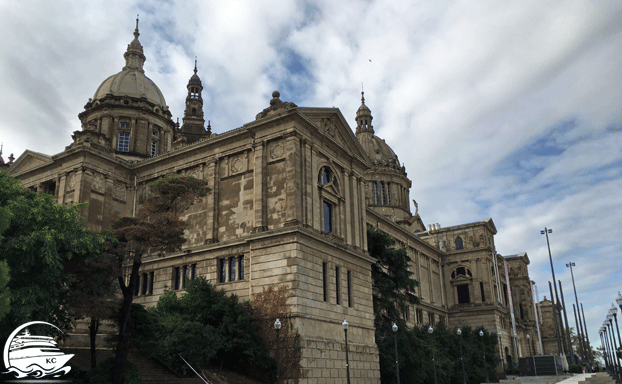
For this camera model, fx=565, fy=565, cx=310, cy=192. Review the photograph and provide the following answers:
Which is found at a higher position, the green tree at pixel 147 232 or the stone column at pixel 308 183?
the stone column at pixel 308 183

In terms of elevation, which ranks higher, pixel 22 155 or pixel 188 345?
pixel 22 155

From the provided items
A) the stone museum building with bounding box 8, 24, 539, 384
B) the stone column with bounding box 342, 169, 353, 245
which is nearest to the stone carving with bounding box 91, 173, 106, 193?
the stone museum building with bounding box 8, 24, 539, 384

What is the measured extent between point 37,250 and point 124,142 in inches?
1395

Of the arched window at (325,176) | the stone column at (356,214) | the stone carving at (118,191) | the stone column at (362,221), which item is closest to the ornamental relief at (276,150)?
the arched window at (325,176)

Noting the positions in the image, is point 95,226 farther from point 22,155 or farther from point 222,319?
point 222,319

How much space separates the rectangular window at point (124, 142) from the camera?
182ft

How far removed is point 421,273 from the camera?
7150 cm

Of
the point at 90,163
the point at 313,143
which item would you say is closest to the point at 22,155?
the point at 90,163

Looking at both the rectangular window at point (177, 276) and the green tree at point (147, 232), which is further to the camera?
the rectangular window at point (177, 276)

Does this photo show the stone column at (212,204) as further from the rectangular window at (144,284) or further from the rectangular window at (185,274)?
the rectangular window at (144,284)

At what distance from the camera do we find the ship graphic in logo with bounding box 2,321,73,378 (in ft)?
59.7

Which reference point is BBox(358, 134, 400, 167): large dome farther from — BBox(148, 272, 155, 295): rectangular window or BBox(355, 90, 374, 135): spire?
BBox(148, 272, 155, 295): rectangular window

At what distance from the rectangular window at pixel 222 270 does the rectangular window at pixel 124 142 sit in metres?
23.0

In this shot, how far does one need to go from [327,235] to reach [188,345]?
1297 cm
